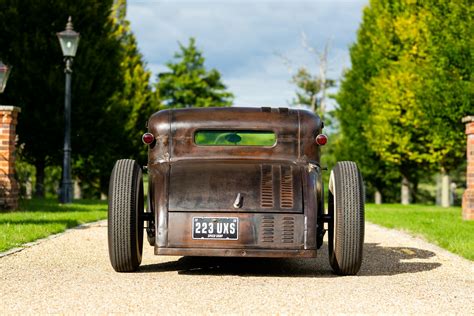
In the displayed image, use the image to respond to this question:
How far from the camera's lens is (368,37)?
3453 cm

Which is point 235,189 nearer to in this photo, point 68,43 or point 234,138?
point 234,138

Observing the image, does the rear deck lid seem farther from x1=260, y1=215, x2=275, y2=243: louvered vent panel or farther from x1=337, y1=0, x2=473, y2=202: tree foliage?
x1=337, y1=0, x2=473, y2=202: tree foliage

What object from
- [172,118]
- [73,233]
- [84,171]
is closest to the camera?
[172,118]

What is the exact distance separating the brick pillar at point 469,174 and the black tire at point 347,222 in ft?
28.2

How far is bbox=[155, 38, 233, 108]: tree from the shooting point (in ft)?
168

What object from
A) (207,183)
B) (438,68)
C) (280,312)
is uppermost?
(438,68)

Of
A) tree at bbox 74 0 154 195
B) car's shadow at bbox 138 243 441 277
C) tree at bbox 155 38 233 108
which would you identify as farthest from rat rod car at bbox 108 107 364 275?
tree at bbox 155 38 233 108

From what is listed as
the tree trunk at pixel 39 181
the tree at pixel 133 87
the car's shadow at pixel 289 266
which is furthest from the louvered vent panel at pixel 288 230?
the tree at pixel 133 87

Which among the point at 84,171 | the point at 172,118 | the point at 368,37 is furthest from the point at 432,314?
the point at 84,171

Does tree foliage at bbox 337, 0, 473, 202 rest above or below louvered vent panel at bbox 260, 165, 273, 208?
above

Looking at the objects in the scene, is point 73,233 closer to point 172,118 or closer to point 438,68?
point 172,118

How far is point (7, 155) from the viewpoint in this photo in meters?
14.9

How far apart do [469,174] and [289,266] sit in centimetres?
827

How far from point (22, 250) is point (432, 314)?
5.19 metres
